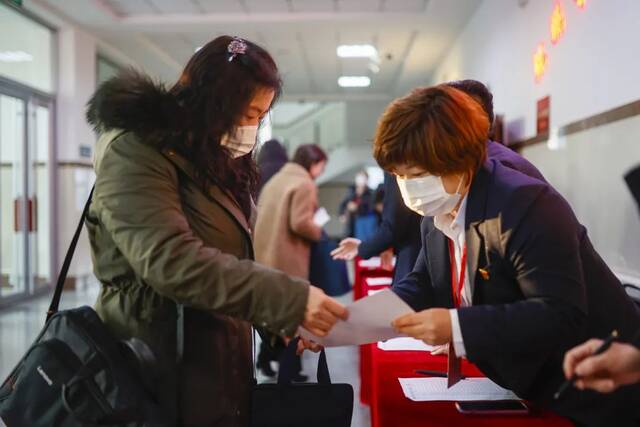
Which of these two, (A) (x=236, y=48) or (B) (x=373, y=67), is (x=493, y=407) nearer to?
A: (A) (x=236, y=48)

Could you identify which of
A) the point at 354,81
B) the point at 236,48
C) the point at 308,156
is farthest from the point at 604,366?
the point at 354,81

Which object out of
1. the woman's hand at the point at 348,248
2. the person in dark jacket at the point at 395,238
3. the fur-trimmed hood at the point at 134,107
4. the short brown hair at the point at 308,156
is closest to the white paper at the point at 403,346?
the person in dark jacket at the point at 395,238

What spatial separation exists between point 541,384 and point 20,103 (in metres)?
6.18

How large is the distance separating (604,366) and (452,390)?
0.50 meters

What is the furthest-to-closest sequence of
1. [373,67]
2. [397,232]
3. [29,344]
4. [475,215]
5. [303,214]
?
1. [373,67]
2. [29,344]
3. [303,214]
4. [397,232]
5. [475,215]

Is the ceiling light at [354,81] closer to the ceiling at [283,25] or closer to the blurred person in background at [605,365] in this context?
the ceiling at [283,25]

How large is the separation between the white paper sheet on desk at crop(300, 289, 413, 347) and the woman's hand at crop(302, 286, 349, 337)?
36 millimetres

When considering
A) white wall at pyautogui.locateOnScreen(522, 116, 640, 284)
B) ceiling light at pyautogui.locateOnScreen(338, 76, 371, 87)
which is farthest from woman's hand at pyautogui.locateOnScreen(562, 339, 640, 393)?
ceiling light at pyautogui.locateOnScreen(338, 76, 371, 87)

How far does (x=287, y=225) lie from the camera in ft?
11.2

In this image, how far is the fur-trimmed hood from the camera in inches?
41.5

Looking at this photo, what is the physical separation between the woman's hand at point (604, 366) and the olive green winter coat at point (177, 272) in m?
0.44

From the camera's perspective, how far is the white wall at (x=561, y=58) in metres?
2.51

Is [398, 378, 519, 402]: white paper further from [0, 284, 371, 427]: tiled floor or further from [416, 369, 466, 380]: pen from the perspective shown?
[0, 284, 371, 427]: tiled floor

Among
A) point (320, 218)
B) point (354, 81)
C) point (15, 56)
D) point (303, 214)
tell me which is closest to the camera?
point (303, 214)
